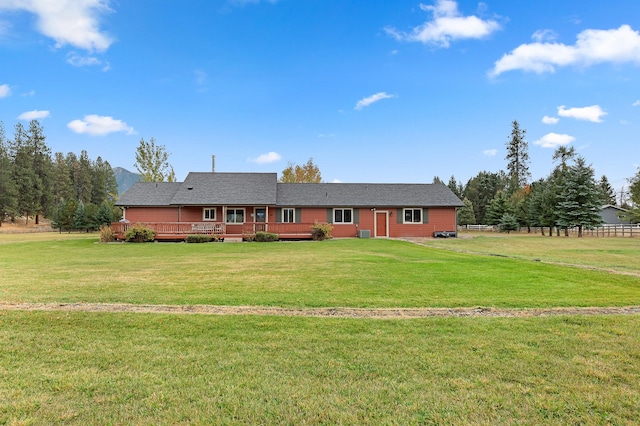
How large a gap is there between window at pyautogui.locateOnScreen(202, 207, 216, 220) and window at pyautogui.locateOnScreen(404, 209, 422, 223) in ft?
48.4

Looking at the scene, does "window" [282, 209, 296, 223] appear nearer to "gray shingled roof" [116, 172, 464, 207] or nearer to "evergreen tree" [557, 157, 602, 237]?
"gray shingled roof" [116, 172, 464, 207]

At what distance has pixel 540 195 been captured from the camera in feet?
117

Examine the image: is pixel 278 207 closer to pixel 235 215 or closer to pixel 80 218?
pixel 235 215

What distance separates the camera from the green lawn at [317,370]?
2.60m

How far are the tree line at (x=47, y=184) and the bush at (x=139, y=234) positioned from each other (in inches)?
990

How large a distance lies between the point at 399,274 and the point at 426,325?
441cm

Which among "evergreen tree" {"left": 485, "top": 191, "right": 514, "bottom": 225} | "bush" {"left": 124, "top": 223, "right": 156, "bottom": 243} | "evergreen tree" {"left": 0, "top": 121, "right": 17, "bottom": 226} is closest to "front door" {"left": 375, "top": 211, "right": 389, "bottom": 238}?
"bush" {"left": 124, "top": 223, "right": 156, "bottom": 243}

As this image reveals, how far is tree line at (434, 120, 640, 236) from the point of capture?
30.9 metres

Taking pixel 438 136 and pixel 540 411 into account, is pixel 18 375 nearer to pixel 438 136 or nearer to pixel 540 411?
pixel 540 411

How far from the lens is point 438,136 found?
29.5m

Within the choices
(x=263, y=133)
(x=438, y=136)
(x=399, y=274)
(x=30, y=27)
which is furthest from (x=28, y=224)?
(x=399, y=274)

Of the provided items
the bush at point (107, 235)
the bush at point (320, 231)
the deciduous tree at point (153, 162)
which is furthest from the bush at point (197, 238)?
the deciduous tree at point (153, 162)

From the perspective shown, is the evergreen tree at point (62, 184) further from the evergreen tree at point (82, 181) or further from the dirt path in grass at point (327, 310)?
the dirt path in grass at point (327, 310)

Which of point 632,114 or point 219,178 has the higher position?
point 632,114
